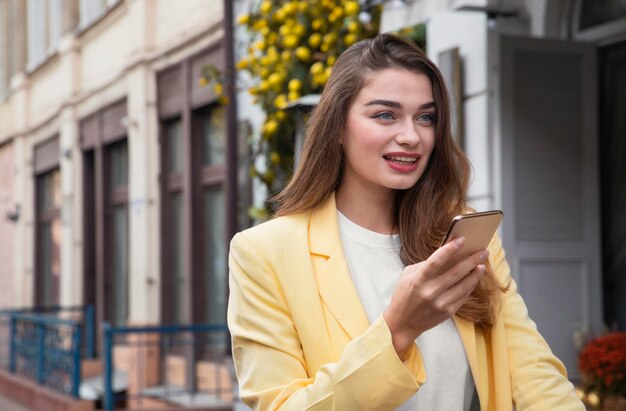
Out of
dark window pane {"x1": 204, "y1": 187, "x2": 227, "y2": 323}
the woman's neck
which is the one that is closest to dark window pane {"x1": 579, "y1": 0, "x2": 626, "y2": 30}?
the woman's neck

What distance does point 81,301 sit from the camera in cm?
1575

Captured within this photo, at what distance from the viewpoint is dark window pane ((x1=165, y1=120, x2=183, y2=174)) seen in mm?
12516

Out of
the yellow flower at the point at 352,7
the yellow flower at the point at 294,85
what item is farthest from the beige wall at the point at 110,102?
the yellow flower at the point at 352,7

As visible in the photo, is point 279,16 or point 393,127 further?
point 279,16

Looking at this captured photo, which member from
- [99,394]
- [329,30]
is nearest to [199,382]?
[99,394]

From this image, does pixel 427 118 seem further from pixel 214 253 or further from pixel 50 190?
pixel 50 190

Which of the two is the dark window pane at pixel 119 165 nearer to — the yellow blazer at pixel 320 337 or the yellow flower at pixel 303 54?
the yellow flower at pixel 303 54

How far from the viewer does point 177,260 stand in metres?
12.5

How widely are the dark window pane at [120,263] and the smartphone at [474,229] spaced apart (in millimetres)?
12689

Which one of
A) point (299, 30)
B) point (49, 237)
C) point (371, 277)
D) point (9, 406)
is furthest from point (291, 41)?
point (49, 237)

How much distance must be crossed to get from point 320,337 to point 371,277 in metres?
0.23

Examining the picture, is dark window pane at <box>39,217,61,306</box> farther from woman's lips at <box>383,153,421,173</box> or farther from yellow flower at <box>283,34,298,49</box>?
woman's lips at <box>383,153,421,173</box>

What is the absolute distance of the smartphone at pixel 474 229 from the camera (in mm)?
1857

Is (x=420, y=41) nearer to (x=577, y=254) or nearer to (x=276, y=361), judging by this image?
(x=577, y=254)
